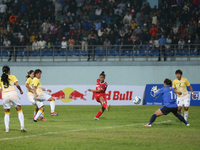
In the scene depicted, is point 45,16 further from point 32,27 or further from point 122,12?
point 122,12

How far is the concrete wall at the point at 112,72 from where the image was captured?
84.3 feet

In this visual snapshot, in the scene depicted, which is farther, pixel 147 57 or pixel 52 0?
pixel 52 0

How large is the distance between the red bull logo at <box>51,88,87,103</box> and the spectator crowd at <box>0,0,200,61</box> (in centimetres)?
360

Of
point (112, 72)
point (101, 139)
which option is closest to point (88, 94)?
point (112, 72)

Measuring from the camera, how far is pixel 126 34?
27.2 metres

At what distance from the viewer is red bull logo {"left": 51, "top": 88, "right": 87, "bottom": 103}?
2484 cm

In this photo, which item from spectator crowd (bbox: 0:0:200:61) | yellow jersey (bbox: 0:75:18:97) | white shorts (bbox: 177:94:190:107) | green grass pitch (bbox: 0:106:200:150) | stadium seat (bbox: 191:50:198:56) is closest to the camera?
green grass pitch (bbox: 0:106:200:150)

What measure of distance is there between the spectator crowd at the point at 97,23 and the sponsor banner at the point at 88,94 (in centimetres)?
342

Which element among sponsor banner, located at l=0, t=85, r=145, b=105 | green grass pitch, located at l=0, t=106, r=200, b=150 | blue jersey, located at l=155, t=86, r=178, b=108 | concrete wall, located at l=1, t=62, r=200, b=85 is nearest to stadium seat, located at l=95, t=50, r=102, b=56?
concrete wall, located at l=1, t=62, r=200, b=85

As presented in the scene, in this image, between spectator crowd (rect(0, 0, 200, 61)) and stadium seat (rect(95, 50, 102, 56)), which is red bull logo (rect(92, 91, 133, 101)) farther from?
stadium seat (rect(95, 50, 102, 56))

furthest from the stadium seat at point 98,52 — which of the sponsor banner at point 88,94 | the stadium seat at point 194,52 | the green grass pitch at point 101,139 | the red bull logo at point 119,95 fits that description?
the green grass pitch at point 101,139

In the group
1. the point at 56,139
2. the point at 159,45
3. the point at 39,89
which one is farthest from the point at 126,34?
the point at 56,139

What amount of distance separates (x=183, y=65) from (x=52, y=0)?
1397 centimetres

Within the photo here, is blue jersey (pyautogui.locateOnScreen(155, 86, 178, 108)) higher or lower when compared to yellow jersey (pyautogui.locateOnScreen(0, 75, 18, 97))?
lower
